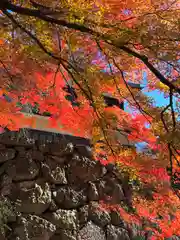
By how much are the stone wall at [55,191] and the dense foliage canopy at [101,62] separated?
1.49 meters

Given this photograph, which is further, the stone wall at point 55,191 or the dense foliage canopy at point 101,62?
the stone wall at point 55,191

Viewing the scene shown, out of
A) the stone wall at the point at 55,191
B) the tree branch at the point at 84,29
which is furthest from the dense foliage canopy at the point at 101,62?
the stone wall at the point at 55,191

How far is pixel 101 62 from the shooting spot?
3312 millimetres

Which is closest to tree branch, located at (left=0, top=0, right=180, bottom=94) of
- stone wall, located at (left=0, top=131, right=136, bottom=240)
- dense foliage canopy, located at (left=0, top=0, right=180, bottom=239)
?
dense foliage canopy, located at (left=0, top=0, right=180, bottom=239)

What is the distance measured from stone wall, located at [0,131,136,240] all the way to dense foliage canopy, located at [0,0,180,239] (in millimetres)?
1491

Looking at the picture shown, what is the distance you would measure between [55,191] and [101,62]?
3562mm

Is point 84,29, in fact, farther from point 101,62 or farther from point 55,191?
point 55,191

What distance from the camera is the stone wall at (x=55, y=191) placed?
568 centimetres

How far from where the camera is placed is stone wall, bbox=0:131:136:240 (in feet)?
18.6

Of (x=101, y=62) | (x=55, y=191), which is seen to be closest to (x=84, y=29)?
(x=101, y=62)

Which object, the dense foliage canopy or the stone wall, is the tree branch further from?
the stone wall

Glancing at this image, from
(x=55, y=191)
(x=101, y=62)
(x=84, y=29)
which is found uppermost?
(x=101, y=62)

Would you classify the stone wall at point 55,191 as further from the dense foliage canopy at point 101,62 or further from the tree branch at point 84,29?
the tree branch at point 84,29

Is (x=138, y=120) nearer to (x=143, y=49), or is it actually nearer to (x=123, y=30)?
(x=143, y=49)
